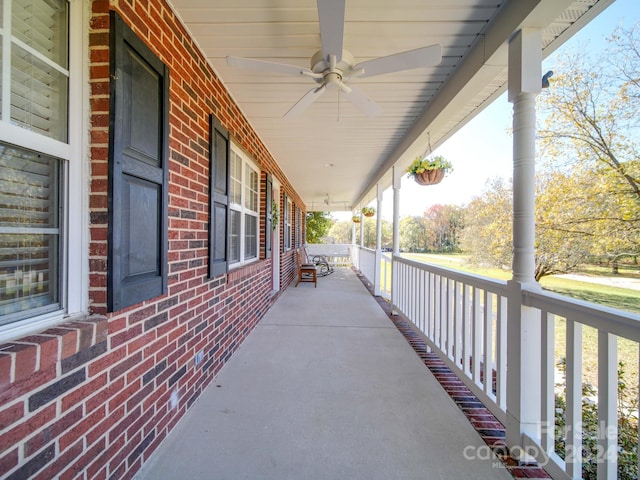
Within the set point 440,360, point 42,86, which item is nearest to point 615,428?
point 440,360

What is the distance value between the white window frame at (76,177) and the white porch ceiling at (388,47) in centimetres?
80

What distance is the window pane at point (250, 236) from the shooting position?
3607mm

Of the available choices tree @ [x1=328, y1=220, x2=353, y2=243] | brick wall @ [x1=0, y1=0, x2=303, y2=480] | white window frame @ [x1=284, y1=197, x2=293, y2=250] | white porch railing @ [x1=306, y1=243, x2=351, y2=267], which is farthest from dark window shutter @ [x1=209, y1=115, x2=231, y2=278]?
tree @ [x1=328, y1=220, x2=353, y2=243]

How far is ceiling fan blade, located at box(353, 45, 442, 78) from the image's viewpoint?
65.6 inches

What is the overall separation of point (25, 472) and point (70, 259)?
741 mm

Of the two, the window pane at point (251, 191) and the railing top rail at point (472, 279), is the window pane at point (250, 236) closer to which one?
the window pane at point (251, 191)

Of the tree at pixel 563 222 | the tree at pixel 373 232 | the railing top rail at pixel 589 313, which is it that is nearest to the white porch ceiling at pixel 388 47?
the railing top rail at pixel 589 313

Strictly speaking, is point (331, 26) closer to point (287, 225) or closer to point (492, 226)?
point (492, 226)

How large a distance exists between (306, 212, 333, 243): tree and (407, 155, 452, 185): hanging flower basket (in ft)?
42.7

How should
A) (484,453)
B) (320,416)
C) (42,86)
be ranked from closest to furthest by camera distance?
(42,86) → (484,453) → (320,416)

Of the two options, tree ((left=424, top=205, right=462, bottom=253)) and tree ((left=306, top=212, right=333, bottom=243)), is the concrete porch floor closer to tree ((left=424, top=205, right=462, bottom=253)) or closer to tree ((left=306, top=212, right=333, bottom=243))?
tree ((left=424, top=205, right=462, bottom=253))

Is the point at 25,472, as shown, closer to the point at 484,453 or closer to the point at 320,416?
the point at 320,416

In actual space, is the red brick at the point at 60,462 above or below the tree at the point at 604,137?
below

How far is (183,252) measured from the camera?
190 cm
